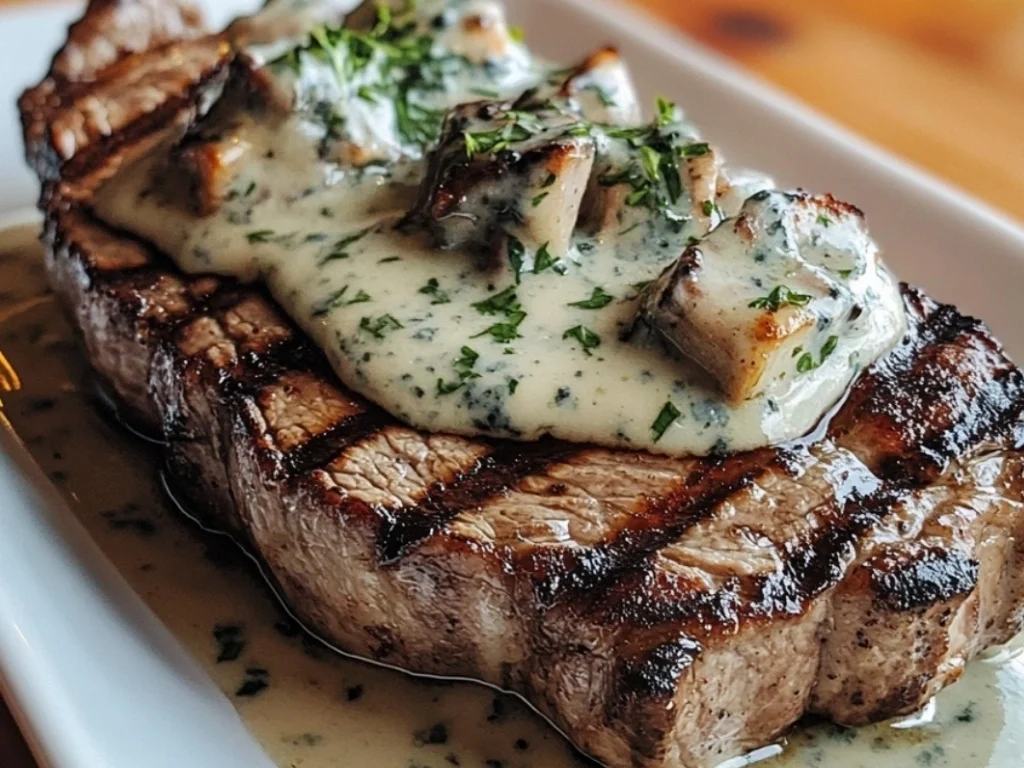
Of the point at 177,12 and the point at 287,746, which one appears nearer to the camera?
the point at 287,746

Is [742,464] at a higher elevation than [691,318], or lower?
lower

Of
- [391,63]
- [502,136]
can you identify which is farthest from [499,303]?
[391,63]

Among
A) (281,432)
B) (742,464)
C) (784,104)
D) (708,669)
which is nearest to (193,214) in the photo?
(281,432)

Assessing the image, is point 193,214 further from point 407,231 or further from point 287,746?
point 287,746

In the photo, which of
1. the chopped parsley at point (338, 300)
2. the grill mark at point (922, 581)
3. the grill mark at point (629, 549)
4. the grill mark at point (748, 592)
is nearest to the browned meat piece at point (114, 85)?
the chopped parsley at point (338, 300)

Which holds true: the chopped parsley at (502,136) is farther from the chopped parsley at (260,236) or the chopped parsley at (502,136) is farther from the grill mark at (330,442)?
the grill mark at (330,442)
